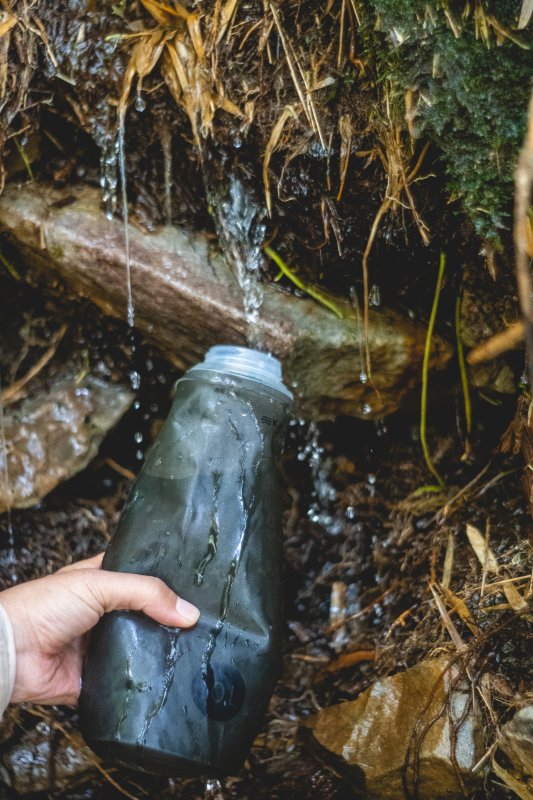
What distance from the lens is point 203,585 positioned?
4.96 ft

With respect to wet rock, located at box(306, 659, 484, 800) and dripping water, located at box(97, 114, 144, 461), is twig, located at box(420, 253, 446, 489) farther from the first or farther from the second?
dripping water, located at box(97, 114, 144, 461)

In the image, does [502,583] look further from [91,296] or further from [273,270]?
[91,296]

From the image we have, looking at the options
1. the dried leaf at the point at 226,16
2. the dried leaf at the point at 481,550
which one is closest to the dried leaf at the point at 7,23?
the dried leaf at the point at 226,16

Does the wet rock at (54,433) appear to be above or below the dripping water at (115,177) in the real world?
below

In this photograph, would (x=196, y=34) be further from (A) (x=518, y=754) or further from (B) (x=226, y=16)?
(A) (x=518, y=754)

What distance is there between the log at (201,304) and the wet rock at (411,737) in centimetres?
96

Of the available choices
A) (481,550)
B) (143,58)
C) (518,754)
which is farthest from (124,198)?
(518,754)

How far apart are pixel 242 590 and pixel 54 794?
1.10m

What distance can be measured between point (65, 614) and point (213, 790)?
838mm

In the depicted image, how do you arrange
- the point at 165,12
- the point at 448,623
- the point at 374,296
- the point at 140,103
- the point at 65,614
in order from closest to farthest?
the point at 65,614 → the point at 448,623 → the point at 165,12 → the point at 140,103 → the point at 374,296

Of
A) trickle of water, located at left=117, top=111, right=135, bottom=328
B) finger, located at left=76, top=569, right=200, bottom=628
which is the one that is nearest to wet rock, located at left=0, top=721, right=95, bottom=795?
finger, located at left=76, top=569, right=200, bottom=628

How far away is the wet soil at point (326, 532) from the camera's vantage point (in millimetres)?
1980

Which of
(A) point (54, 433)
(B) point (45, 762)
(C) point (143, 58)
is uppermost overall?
(C) point (143, 58)

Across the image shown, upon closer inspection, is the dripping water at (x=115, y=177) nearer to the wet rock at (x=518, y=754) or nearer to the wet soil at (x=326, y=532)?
the wet soil at (x=326, y=532)
